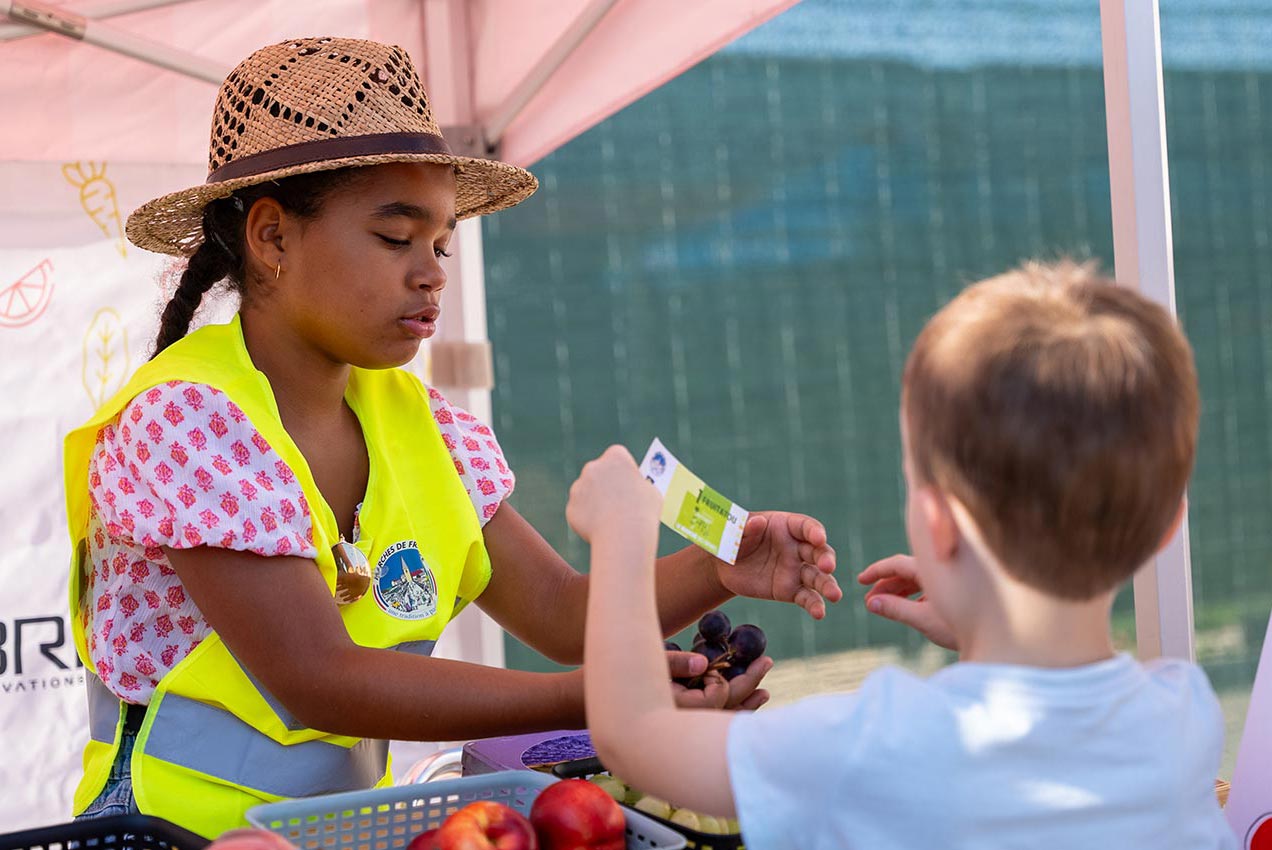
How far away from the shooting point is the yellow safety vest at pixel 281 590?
5.32 feet

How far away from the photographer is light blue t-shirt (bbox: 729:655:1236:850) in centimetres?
98

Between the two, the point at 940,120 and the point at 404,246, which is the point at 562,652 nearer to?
the point at 404,246

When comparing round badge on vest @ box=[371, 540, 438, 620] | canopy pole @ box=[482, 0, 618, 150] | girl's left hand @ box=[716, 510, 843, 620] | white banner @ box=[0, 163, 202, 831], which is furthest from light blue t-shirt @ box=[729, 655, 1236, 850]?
white banner @ box=[0, 163, 202, 831]

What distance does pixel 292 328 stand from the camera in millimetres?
1803

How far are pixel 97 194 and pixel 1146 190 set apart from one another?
232 cm

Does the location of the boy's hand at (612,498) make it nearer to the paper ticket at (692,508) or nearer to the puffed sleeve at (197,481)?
the paper ticket at (692,508)

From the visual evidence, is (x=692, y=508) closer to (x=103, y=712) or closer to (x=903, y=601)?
(x=903, y=601)

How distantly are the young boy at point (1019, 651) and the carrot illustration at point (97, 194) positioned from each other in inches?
96.4

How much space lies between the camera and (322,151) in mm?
1710

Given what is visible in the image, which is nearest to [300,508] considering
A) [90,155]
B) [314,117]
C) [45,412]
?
[314,117]

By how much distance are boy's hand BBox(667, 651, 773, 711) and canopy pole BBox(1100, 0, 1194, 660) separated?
72cm

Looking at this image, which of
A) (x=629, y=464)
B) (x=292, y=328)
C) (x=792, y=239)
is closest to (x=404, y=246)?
(x=292, y=328)

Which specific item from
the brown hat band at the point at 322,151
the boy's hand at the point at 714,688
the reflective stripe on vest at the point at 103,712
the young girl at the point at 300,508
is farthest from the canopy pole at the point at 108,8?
the boy's hand at the point at 714,688

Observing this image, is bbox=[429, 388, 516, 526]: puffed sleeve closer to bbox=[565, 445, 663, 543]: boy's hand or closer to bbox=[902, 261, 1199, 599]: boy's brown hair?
bbox=[565, 445, 663, 543]: boy's hand
